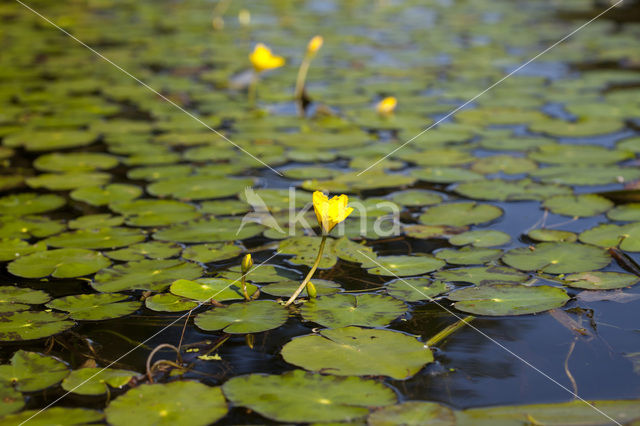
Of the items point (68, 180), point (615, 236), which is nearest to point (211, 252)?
point (68, 180)

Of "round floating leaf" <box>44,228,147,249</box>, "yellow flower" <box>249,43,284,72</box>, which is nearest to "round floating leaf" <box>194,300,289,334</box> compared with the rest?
"round floating leaf" <box>44,228,147,249</box>

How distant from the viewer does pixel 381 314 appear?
1.77 meters

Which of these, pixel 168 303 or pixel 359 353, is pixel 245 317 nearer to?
pixel 168 303

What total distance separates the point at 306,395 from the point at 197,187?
150cm

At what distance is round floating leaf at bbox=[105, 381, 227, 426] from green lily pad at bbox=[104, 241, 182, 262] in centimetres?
74

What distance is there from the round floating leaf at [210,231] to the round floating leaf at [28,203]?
56 cm

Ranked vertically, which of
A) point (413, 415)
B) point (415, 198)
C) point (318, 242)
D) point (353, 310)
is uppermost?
point (415, 198)

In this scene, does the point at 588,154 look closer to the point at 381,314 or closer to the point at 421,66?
the point at 381,314

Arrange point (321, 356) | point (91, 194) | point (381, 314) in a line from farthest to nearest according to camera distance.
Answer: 1. point (91, 194)
2. point (381, 314)
3. point (321, 356)

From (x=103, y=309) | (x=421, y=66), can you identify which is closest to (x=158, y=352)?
(x=103, y=309)

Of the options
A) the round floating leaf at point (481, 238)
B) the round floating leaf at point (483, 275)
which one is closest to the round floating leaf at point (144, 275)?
the round floating leaf at point (483, 275)

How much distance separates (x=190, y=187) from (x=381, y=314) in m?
1.28

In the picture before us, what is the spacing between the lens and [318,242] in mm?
2270

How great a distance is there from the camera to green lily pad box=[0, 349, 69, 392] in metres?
1.48
